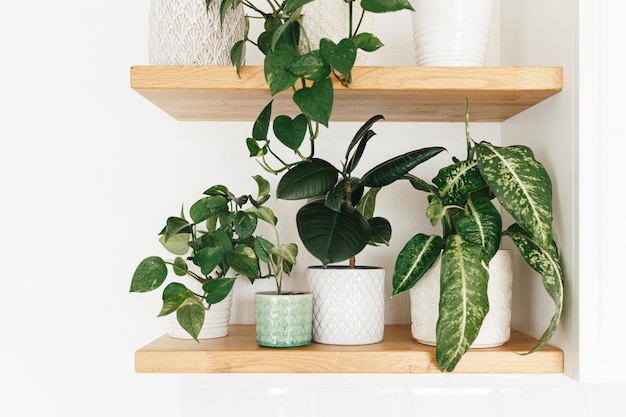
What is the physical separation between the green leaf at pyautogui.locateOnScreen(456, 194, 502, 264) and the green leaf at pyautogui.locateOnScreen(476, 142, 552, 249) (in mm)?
37

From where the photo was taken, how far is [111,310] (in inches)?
49.3

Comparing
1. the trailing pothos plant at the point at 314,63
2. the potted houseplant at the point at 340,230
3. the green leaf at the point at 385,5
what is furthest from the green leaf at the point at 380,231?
the green leaf at the point at 385,5

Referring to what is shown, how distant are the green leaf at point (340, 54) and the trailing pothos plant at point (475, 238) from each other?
0.76ft

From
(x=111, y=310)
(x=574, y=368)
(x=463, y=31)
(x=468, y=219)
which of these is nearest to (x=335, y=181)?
(x=468, y=219)

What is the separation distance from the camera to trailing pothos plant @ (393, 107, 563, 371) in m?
0.90

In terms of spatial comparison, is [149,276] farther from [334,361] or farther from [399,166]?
[399,166]

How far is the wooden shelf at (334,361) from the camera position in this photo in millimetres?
952

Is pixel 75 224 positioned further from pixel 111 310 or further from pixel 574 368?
pixel 574 368

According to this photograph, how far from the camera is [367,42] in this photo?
0.93 metres

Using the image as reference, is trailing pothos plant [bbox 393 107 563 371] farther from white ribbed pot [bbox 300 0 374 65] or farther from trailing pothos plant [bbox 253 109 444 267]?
white ribbed pot [bbox 300 0 374 65]

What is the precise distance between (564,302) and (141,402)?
0.81m

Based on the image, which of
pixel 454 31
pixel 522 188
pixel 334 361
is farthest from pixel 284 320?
pixel 454 31

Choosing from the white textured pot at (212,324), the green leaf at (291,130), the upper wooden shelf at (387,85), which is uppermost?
the upper wooden shelf at (387,85)

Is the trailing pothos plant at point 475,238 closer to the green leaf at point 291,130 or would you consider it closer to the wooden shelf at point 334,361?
the wooden shelf at point 334,361
